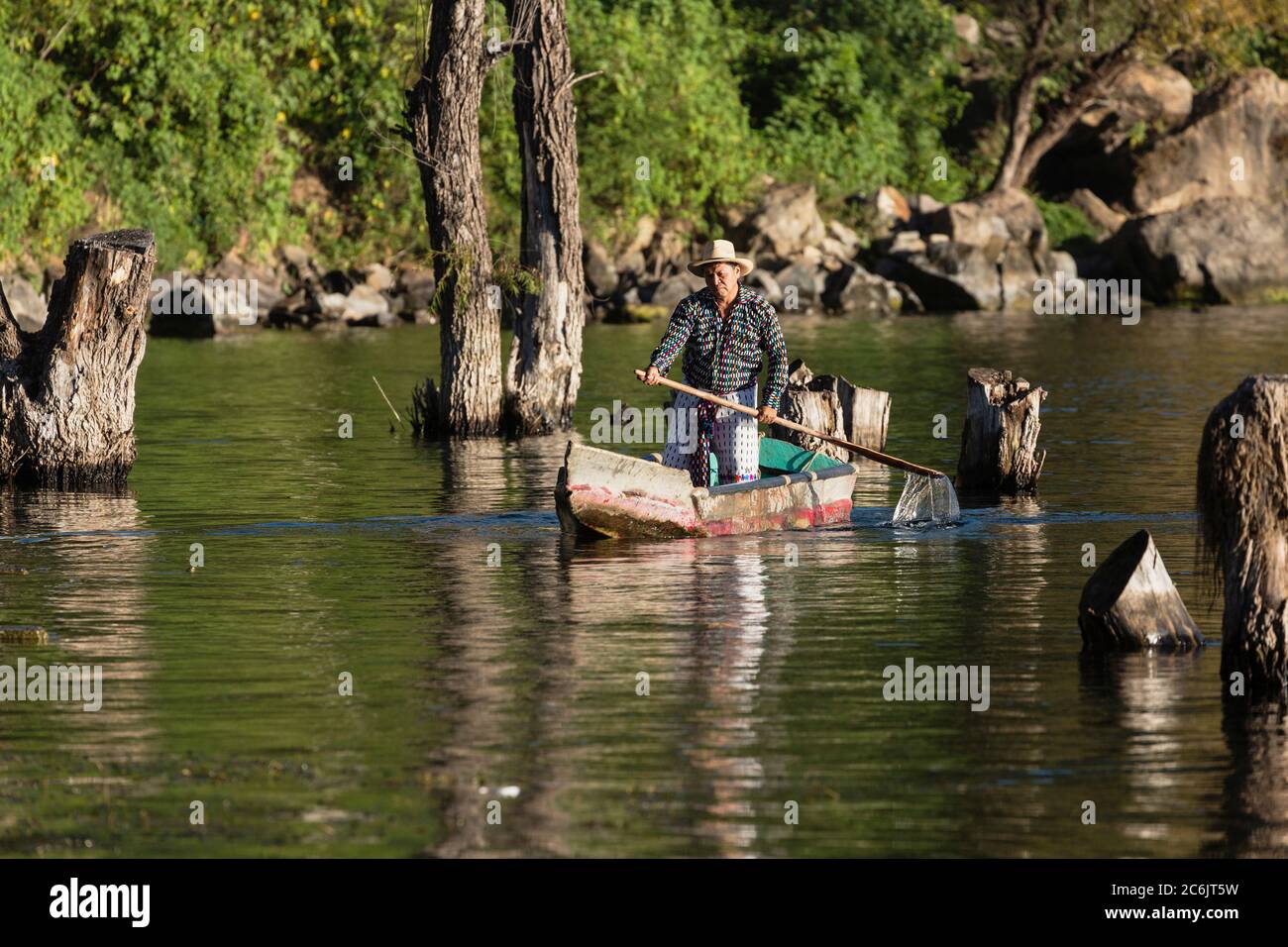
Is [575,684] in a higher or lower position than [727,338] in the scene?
lower

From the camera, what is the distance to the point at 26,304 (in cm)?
3641

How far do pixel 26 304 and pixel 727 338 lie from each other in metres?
23.0

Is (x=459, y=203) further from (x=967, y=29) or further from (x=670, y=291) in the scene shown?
(x=967, y=29)

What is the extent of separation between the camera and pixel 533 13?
22.5 meters

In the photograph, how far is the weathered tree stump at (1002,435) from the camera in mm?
18594

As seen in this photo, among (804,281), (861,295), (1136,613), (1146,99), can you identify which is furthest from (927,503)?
(1146,99)

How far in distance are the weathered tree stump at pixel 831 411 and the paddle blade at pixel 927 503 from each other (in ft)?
6.47

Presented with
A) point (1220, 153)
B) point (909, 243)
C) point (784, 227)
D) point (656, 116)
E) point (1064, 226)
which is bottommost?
point (909, 243)

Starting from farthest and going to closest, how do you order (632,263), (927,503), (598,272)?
(632,263) → (598,272) → (927,503)

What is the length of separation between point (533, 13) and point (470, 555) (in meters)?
9.09

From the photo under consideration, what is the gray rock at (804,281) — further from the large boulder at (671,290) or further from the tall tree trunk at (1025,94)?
the tall tree trunk at (1025,94)

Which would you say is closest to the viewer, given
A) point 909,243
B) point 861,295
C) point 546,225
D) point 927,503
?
point 927,503
